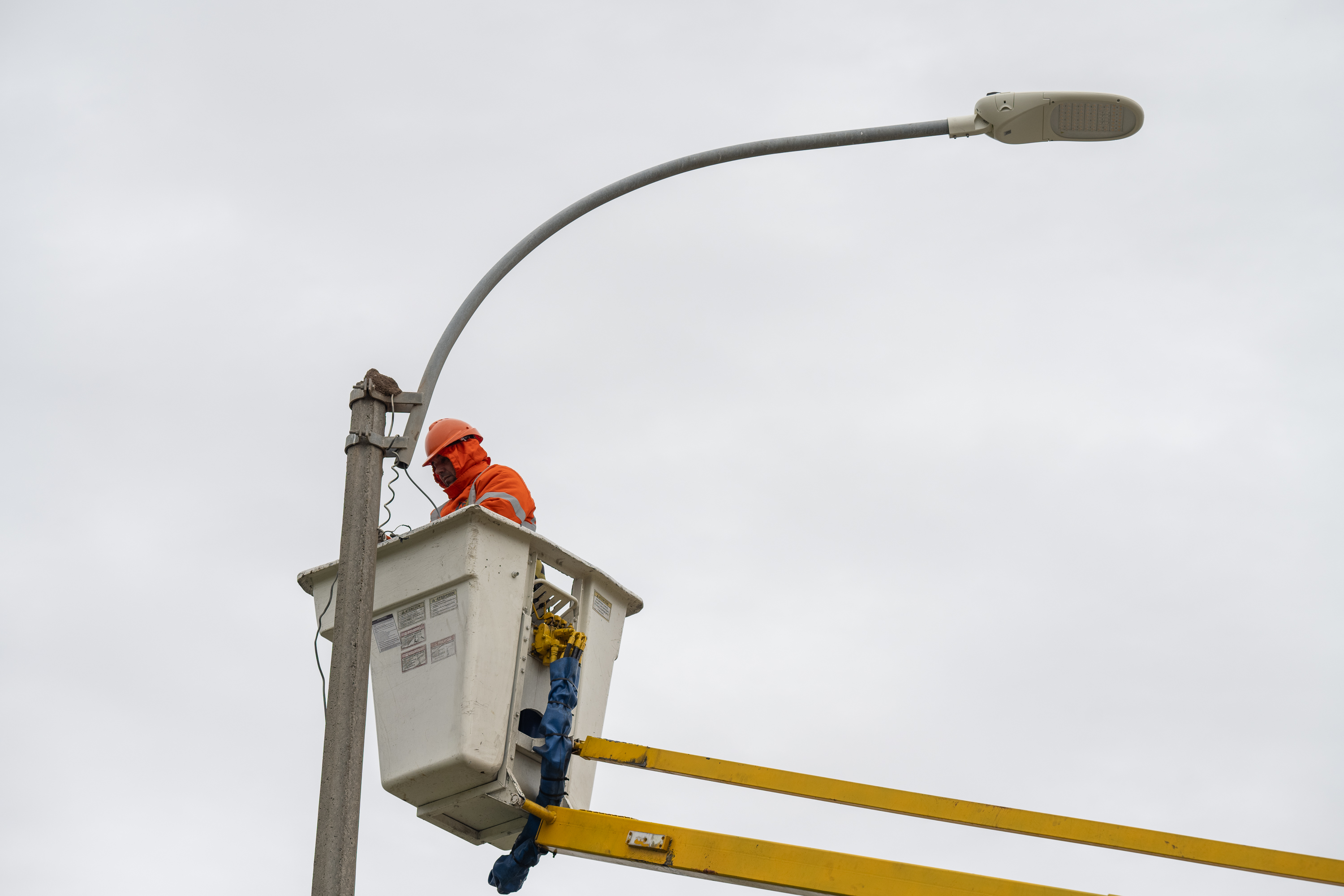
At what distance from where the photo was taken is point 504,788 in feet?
25.3

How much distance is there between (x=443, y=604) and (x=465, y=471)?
4.66ft

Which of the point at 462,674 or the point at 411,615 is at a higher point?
the point at 411,615

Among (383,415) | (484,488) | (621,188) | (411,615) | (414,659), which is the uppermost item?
(621,188)

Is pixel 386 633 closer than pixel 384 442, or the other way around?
pixel 384 442

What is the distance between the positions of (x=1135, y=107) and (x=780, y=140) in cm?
183

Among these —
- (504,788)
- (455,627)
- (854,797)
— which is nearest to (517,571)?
(455,627)

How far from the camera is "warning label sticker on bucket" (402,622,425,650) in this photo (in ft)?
26.0

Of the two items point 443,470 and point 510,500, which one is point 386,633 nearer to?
point 510,500

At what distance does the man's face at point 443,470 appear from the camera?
9.21m

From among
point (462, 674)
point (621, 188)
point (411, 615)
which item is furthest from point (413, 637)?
point (621, 188)

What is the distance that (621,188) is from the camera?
313 inches

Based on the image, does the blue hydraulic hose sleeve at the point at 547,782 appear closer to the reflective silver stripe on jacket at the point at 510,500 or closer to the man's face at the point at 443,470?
the reflective silver stripe on jacket at the point at 510,500

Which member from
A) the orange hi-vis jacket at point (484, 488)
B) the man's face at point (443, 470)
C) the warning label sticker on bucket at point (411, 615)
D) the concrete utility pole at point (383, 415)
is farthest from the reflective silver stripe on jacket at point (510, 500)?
the concrete utility pole at point (383, 415)

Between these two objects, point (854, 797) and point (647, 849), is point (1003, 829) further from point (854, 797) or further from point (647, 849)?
point (647, 849)
